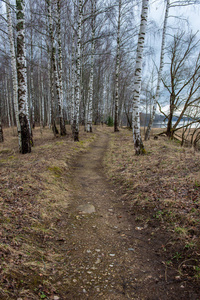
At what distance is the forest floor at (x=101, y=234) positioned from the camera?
7.38 ft

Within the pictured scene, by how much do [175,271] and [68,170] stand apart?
501 cm

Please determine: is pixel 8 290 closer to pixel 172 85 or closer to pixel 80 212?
pixel 80 212

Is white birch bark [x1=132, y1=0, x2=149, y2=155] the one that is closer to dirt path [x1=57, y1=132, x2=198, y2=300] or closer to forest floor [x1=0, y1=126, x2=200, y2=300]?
forest floor [x1=0, y1=126, x2=200, y2=300]

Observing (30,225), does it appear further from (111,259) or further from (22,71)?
(22,71)

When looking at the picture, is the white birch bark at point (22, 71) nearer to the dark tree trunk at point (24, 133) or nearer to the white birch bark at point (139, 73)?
the dark tree trunk at point (24, 133)

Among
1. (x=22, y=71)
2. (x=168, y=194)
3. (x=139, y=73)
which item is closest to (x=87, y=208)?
(x=168, y=194)

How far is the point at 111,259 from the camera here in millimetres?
2822

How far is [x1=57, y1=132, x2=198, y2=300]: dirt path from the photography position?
2248 millimetres

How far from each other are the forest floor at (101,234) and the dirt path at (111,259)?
0.01 metres

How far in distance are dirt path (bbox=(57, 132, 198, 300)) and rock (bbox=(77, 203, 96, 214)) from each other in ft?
0.17

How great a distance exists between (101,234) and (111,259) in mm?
652

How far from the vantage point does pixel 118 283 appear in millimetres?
2379

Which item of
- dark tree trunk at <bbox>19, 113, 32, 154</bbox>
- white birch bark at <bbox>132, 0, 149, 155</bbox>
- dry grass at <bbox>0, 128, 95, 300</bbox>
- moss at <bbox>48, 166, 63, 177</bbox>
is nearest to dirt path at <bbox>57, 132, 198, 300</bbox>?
dry grass at <bbox>0, 128, 95, 300</bbox>

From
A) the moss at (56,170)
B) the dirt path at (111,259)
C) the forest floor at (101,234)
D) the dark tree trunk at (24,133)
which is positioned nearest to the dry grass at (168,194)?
the forest floor at (101,234)
